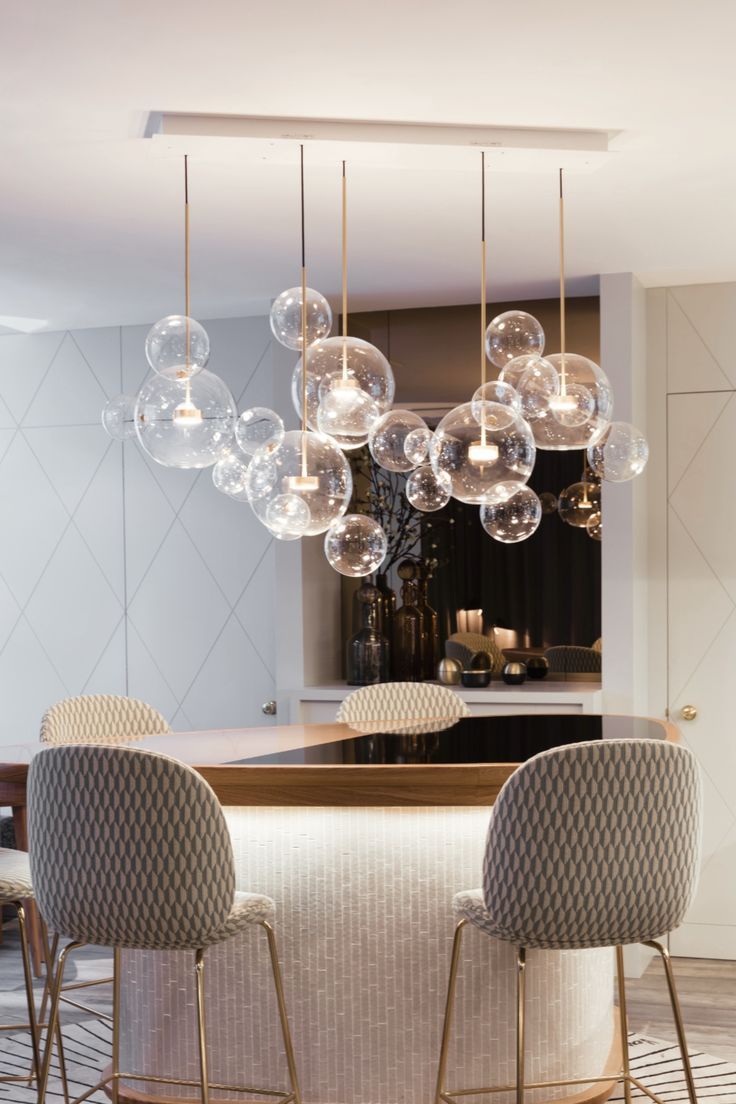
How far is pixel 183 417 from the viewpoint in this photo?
10.5 ft

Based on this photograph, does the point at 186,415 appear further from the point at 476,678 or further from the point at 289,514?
the point at 476,678

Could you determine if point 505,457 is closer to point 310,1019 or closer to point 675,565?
point 310,1019

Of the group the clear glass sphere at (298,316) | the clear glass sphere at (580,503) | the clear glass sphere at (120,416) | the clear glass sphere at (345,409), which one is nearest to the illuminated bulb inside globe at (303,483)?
the clear glass sphere at (345,409)

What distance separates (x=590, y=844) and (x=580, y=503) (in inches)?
120

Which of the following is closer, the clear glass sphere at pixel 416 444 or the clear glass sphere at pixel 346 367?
the clear glass sphere at pixel 346 367

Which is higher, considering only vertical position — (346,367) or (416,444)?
(346,367)

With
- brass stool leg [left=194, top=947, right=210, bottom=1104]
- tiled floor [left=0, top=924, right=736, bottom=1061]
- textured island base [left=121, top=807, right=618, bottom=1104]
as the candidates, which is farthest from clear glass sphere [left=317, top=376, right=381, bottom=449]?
tiled floor [left=0, top=924, right=736, bottom=1061]

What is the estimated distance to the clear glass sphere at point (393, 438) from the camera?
3.59 metres

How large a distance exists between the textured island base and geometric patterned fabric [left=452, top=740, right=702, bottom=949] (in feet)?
1.81

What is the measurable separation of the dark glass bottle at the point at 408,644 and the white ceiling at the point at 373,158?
4.71 feet

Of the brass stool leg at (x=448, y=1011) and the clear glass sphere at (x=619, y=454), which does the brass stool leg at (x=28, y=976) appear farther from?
the clear glass sphere at (x=619, y=454)

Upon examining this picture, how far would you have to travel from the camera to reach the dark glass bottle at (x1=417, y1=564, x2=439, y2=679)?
5992mm

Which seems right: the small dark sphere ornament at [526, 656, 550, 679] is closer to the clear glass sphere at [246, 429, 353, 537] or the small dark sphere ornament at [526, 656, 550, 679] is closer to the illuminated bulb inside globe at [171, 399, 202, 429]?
the clear glass sphere at [246, 429, 353, 537]

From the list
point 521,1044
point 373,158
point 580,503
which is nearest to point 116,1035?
point 521,1044
